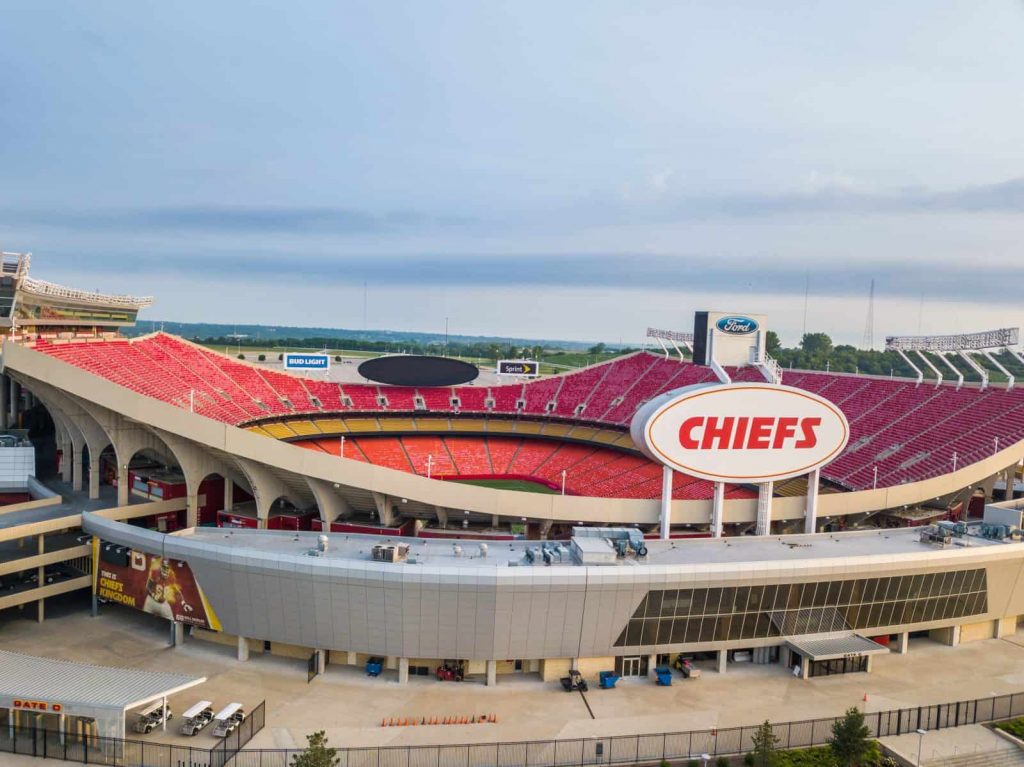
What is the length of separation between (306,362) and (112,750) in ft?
173

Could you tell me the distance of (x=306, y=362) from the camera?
7612cm

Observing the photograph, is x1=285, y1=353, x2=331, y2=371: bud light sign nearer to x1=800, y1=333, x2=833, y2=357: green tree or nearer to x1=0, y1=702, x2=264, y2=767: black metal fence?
x1=0, y1=702, x2=264, y2=767: black metal fence

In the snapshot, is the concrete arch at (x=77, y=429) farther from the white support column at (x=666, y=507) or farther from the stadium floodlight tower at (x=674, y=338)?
the stadium floodlight tower at (x=674, y=338)

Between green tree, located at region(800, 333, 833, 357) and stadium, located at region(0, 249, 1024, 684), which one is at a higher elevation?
green tree, located at region(800, 333, 833, 357)

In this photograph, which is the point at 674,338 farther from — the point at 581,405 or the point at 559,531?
the point at 559,531

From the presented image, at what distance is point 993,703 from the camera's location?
98.1ft

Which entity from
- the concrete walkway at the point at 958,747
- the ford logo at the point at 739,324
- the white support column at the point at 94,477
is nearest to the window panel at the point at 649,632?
the concrete walkway at the point at 958,747

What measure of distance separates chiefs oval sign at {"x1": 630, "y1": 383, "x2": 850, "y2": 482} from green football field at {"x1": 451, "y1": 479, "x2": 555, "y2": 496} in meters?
23.7

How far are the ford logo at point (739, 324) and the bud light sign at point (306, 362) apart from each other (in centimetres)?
3933

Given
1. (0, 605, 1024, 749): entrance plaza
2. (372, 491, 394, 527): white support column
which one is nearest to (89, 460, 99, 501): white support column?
(0, 605, 1024, 749): entrance plaza

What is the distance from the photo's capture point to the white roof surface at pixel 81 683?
26.2m

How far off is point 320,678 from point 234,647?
18.6 feet

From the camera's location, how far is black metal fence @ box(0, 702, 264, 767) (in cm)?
2584

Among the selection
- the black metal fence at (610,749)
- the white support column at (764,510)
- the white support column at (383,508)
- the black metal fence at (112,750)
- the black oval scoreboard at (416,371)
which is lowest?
the black metal fence at (112,750)
